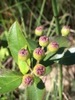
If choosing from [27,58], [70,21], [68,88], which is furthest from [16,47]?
[70,21]

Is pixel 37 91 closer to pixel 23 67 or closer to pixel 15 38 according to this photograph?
pixel 23 67

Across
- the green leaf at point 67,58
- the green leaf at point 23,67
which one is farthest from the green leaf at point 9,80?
the green leaf at point 67,58

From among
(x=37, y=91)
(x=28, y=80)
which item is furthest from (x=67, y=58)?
(x=28, y=80)

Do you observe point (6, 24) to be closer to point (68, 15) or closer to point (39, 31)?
point (68, 15)

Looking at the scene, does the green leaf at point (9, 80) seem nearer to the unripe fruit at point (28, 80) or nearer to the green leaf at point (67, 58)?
the unripe fruit at point (28, 80)

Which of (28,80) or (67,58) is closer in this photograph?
(28,80)
